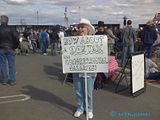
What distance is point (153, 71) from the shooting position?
9.59m

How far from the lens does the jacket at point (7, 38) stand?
8.82 metres

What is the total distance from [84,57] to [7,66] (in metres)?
4.34

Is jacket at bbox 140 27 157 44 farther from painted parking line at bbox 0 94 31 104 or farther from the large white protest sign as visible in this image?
the large white protest sign

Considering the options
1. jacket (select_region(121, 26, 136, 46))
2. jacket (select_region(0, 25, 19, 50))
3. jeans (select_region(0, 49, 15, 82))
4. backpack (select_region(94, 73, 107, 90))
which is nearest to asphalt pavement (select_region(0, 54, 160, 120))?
backpack (select_region(94, 73, 107, 90))

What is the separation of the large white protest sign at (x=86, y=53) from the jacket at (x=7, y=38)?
3438 mm

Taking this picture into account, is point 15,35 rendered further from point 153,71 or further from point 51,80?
point 153,71

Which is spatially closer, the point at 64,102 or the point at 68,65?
the point at 68,65

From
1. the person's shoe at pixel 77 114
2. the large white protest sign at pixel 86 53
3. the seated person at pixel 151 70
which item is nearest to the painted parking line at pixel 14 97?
the person's shoe at pixel 77 114

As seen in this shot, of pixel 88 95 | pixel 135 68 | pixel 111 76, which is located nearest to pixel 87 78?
pixel 88 95

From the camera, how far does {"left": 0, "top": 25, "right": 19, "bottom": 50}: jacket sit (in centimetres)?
882

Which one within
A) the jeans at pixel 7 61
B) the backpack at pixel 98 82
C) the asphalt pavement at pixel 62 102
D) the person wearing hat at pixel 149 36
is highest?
the person wearing hat at pixel 149 36

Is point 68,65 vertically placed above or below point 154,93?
above

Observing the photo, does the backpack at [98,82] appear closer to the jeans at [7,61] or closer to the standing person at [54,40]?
the jeans at [7,61]

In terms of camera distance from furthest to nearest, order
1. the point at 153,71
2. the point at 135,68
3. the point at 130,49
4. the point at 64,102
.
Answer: the point at 130,49 < the point at 153,71 < the point at 135,68 < the point at 64,102
